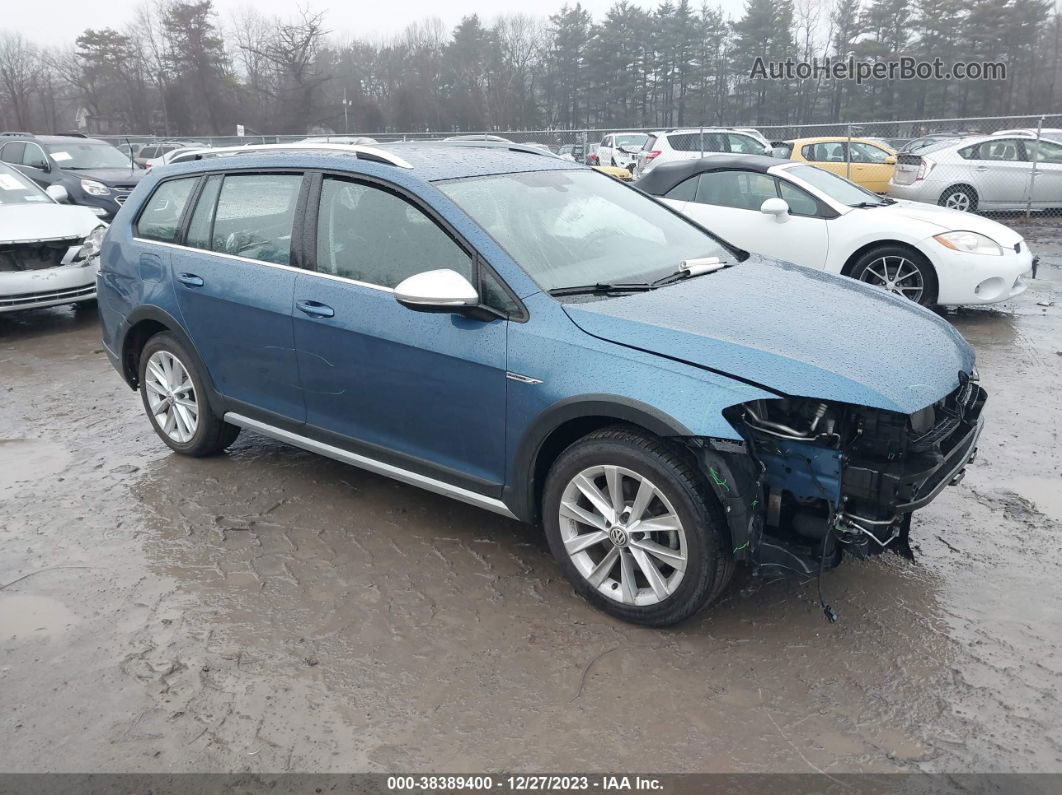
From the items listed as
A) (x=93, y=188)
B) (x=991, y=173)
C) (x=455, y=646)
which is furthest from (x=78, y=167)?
(x=991, y=173)

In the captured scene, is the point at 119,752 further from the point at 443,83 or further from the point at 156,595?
the point at 443,83

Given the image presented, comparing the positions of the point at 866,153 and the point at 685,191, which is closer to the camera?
the point at 685,191

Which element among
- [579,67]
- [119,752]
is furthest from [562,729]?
[579,67]

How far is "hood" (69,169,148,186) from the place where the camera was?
14922mm

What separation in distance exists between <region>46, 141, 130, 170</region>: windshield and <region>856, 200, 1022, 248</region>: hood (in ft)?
45.0

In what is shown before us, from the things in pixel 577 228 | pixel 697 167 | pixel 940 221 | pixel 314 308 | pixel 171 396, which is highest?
A: pixel 697 167

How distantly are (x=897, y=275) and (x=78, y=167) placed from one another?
14.2 m

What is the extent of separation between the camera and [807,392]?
296 centimetres

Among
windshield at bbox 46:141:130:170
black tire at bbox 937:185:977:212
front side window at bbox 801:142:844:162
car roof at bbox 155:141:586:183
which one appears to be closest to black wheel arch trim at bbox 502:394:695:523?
car roof at bbox 155:141:586:183

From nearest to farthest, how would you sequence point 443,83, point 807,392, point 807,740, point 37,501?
point 807,740
point 807,392
point 37,501
point 443,83

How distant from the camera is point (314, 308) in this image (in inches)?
159

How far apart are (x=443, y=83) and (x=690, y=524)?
75.8 m

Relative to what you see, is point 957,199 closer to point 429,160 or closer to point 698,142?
point 698,142

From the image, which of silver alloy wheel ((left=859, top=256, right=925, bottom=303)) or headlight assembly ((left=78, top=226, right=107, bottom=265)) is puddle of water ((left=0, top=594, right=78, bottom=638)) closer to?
headlight assembly ((left=78, top=226, right=107, bottom=265))
